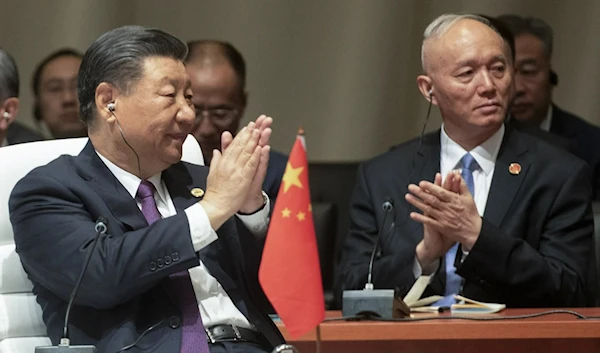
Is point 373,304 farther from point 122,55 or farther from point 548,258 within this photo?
point 122,55

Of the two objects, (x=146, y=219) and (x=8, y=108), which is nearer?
(x=146, y=219)

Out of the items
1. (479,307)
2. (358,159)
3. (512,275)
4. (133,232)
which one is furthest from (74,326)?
(358,159)

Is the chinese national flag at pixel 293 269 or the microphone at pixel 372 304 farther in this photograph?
the microphone at pixel 372 304

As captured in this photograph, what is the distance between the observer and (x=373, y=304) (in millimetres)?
3375

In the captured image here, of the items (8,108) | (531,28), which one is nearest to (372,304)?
(8,108)

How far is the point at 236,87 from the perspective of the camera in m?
4.91

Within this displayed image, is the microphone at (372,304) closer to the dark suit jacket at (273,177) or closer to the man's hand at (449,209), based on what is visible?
the man's hand at (449,209)

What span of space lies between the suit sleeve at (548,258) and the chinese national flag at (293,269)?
1196 mm

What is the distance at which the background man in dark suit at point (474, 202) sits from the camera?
3744 mm

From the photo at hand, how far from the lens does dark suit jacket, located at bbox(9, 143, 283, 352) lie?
9.31ft

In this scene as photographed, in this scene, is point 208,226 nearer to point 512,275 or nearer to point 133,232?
point 133,232

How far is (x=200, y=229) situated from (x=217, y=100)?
6.54ft

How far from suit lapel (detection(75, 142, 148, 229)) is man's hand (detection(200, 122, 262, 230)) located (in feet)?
0.61

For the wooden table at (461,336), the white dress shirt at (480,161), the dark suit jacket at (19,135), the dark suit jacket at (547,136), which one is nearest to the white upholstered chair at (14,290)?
the wooden table at (461,336)
